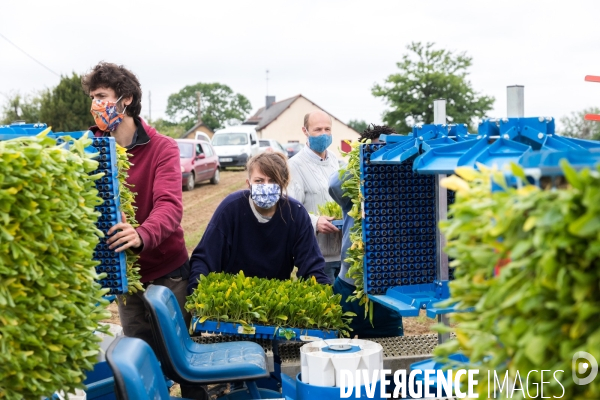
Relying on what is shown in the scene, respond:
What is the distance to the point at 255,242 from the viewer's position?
4598mm

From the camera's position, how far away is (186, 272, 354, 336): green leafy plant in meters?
3.95

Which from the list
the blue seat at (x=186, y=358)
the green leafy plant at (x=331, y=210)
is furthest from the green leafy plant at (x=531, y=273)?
the green leafy plant at (x=331, y=210)

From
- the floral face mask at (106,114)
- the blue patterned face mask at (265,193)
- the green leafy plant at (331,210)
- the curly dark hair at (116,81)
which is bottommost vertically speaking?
the green leafy plant at (331,210)

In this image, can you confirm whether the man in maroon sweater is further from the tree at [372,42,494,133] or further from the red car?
the tree at [372,42,494,133]

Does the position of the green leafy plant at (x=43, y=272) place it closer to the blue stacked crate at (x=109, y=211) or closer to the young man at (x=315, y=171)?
the blue stacked crate at (x=109, y=211)

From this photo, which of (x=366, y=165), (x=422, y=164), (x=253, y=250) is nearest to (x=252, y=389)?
(x=253, y=250)

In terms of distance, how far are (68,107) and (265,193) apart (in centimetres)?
2854

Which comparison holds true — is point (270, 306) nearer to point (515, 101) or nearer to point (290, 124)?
point (515, 101)

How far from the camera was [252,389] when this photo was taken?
12.8ft

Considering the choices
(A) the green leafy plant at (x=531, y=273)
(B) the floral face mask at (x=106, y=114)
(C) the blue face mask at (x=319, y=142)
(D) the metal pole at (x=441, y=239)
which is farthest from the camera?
(C) the blue face mask at (x=319, y=142)

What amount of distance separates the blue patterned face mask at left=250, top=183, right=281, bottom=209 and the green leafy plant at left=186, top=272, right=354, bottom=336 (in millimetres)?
611

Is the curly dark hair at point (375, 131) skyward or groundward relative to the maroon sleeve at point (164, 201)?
skyward

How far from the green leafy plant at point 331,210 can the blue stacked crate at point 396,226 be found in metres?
1.70

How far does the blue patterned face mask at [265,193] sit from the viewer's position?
4453 millimetres
